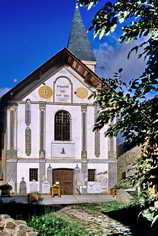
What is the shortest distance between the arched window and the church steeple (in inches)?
300

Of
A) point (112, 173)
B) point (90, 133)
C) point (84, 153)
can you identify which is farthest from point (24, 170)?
point (112, 173)

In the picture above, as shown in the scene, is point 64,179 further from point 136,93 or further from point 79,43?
point 136,93

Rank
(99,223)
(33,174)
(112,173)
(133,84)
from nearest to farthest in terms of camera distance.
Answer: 1. (133,84)
2. (99,223)
3. (33,174)
4. (112,173)

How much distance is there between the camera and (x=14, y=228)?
988 centimetres

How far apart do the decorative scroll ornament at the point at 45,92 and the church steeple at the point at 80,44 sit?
24.1ft

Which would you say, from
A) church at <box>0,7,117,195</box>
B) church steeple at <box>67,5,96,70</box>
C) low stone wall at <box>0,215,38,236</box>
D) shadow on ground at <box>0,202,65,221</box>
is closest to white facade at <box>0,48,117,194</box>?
church at <box>0,7,117,195</box>

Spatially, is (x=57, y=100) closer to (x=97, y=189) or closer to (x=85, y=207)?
(x=97, y=189)

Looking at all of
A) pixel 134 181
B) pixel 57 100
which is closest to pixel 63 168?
pixel 57 100

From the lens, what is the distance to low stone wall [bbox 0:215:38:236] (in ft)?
31.7

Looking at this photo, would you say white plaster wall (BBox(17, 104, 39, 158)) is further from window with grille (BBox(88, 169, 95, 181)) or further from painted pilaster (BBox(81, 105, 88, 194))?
window with grille (BBox(88, 169, 95, 181))

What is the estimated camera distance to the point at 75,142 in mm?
29297

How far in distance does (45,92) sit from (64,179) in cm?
576

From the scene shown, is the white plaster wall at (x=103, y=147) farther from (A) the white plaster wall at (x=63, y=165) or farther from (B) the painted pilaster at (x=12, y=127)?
(B) the painted pilaster at (x=12, y=127)

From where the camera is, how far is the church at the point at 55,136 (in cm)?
2831
